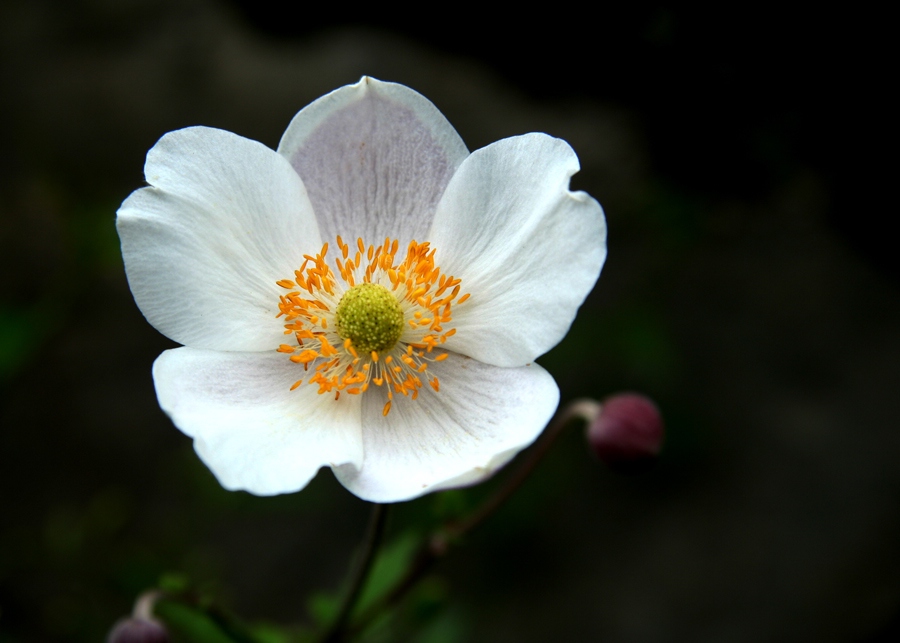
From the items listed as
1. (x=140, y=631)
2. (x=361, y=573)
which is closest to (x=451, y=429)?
(x=361, y=573)

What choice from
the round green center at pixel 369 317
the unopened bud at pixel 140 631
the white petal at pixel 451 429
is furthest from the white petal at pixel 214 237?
the unopened bud at pixel 140 631

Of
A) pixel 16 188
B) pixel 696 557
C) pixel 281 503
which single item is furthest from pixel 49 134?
pixel 696 557

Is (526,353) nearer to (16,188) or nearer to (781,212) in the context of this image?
(781,212)

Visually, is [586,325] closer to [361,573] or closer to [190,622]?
[361,573]

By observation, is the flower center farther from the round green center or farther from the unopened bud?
the unopened bud

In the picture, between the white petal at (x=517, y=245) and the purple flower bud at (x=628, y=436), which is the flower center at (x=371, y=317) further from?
the purple flower bud at (x=628, y=436)

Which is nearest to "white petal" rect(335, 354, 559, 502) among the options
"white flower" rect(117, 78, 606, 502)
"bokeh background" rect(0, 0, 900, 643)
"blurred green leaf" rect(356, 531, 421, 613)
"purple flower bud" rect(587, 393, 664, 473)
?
"white flower" rect(117, 78, 606, 502)
